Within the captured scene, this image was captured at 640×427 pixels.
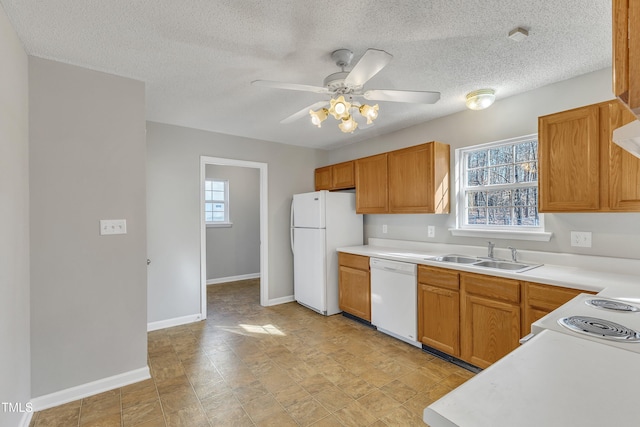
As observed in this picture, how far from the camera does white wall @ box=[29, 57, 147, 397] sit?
2082mm

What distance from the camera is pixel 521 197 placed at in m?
2.82

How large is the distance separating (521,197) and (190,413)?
10.6 ft

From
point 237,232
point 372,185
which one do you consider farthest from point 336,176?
point 237,232

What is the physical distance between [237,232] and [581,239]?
524 cm

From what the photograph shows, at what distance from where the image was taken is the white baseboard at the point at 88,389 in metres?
2.06

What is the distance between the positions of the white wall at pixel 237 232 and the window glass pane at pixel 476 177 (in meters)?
4.23

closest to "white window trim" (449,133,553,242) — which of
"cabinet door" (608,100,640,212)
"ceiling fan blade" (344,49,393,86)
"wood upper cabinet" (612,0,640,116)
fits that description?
"cabinet door" (608,100,640,212)

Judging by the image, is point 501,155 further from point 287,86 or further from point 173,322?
point 173,322

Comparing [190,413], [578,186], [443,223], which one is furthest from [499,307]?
[190,413]

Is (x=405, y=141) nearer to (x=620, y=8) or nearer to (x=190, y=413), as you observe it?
(x=620, y=8)

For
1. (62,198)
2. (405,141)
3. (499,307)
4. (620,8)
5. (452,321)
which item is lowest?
(452,321)

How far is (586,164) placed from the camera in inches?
81.5

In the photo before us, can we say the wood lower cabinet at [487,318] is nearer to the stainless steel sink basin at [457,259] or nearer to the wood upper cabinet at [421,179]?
the stainless steel sink basin at [457,259]

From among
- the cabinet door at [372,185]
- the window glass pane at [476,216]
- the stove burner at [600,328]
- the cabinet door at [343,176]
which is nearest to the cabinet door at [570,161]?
the window glass pane at [476,216]
